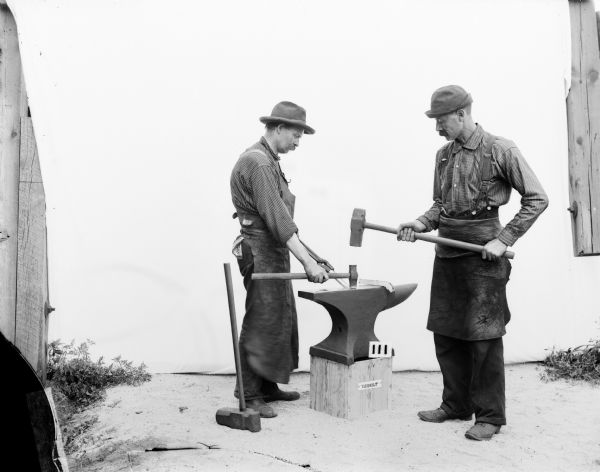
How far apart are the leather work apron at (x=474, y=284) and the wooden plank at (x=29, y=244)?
8.58 feet

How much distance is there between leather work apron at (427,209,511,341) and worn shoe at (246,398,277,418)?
49.8 inches

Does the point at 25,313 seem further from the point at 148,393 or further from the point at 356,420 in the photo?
the point at 356,420

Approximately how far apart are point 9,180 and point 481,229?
3.01 meters

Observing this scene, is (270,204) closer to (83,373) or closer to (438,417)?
(438,417)

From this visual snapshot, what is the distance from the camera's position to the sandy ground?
4.01 meters

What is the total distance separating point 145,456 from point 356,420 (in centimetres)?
146

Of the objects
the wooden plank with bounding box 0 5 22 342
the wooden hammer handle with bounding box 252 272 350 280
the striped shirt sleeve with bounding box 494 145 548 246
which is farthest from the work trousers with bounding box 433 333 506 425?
the wooden plank with bounding box 0 5 22 342

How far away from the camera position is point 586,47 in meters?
5.85

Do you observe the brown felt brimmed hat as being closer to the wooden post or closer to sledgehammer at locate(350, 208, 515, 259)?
sledgehammer at locate(350, 208, 515, 259)

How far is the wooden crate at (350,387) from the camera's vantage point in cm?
478

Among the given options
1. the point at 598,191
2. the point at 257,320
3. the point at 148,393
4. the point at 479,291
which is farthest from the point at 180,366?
the point at 598,191

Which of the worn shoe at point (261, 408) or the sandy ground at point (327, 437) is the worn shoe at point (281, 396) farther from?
the worn shoe at point (261, 408)

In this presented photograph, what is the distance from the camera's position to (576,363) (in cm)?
610

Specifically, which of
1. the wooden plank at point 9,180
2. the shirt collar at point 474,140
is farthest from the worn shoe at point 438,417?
the wooden plank at point 9,180
